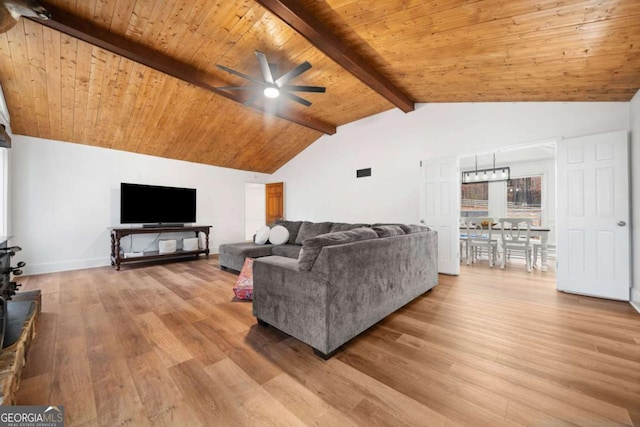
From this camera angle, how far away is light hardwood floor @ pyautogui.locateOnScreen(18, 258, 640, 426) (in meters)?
1.30

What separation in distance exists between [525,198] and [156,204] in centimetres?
922

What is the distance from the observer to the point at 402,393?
1.44m

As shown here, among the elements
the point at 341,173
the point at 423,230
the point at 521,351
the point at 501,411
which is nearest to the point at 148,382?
the point at 501,411

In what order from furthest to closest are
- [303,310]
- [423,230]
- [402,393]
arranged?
[423,230], [303,310], [402,393]

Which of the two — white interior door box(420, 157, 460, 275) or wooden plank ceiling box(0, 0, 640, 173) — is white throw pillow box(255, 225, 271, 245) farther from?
white interior door box(420, 157, 460, 275)

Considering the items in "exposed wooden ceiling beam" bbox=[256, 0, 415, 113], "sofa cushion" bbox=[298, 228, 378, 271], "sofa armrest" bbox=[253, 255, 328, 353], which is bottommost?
"sofa armrest" bbox=[253, 255, 328, 353]

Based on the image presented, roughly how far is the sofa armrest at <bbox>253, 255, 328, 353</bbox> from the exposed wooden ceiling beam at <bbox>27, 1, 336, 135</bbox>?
2925 mm

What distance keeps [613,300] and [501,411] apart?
3.08 metres

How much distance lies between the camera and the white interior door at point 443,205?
427 centimetres

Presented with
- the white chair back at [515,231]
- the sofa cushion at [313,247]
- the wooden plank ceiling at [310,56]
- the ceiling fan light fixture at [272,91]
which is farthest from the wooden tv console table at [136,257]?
the white chair back at [515,231]

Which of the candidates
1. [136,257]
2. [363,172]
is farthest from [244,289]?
[363,172]

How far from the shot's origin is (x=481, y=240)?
5.07 meters

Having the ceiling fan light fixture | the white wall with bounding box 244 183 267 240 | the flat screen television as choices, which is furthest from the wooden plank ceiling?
the white wall with bounding box 244 183 267 240

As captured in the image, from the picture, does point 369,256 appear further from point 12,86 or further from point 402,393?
point 12,86
